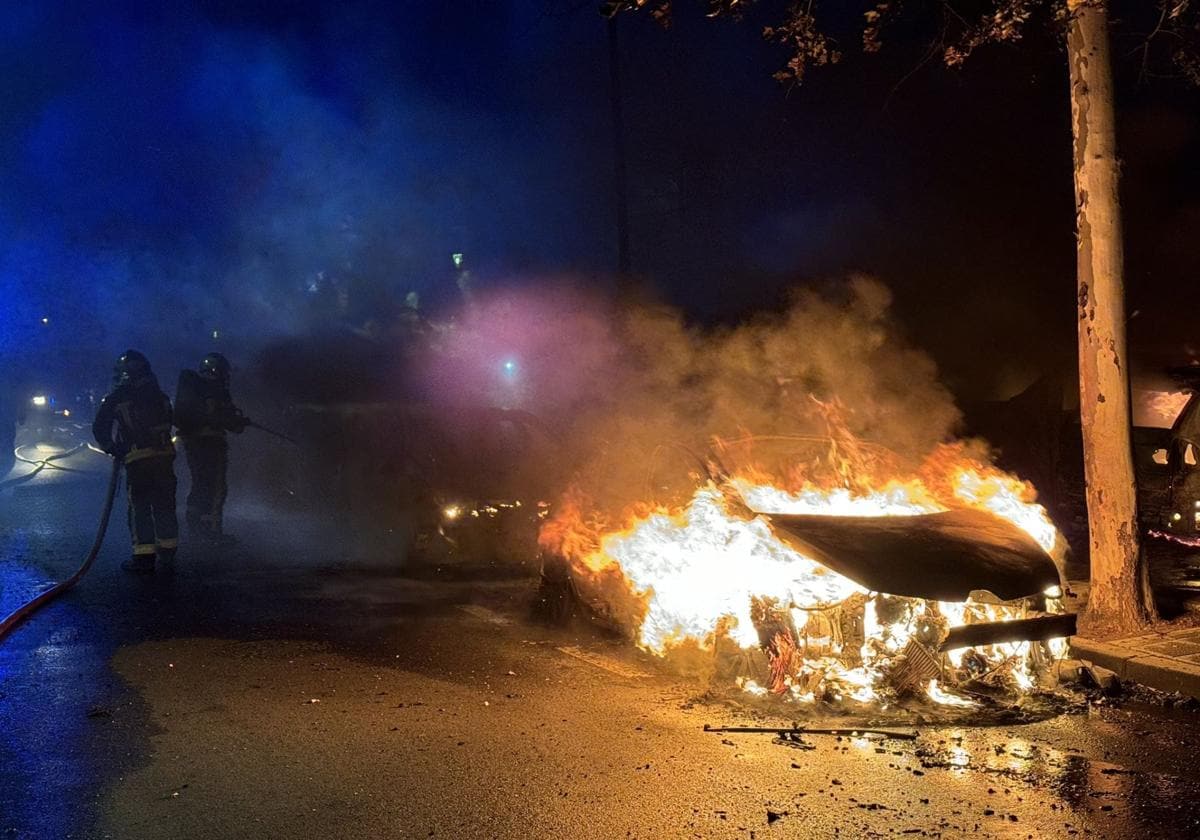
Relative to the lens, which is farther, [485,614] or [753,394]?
[485,614]

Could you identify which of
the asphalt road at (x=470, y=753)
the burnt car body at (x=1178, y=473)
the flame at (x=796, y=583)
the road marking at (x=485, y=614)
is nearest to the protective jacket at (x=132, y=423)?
the asphalt road at (x=470, y=753)

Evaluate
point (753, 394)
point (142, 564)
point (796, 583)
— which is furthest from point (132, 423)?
point (796, 583)

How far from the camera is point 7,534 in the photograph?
42.0 ft

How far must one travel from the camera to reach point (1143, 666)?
237 inches

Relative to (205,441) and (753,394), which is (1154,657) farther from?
(205,441)

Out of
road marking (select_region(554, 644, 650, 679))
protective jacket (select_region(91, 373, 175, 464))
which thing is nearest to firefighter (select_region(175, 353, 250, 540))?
protective jacket (select_region(91, 373, 175, 464))

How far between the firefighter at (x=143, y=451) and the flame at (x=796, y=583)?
16.1 ft

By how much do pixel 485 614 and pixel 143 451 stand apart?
442cm

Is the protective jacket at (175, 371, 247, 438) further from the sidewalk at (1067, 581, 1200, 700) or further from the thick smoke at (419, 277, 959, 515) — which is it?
the sidewalk at (1067, 581, 1200, 700)

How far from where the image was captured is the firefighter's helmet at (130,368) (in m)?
9.98

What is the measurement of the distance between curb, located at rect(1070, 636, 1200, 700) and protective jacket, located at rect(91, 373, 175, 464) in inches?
350

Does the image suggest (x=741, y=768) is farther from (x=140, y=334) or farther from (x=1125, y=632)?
(x=140, y=334)

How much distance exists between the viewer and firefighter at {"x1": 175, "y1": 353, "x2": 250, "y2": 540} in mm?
11852

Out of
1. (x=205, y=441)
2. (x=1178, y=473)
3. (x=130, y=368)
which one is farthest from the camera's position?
(x=205, y=441)
